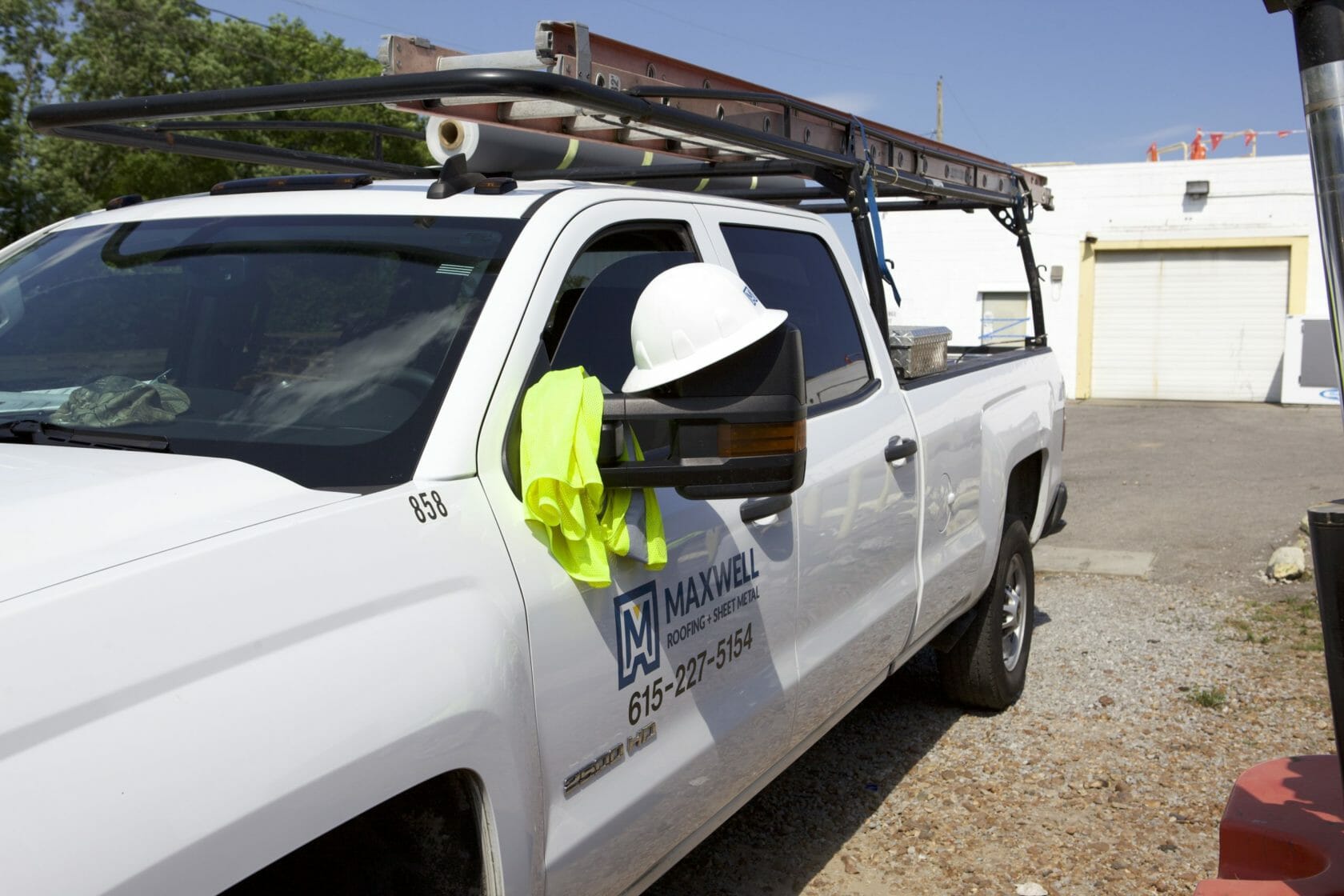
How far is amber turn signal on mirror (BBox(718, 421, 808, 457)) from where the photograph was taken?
2182 millimetres

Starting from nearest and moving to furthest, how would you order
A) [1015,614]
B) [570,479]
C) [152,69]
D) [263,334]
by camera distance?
[570,479] < [263,334] < [1015,614] < [152,69]

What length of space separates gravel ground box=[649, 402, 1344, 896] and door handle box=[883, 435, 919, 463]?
1337mm

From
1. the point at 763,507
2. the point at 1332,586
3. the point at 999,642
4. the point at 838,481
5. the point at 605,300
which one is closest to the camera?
the point at 1332,586

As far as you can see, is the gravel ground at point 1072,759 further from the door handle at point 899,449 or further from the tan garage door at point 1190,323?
the tan garage door at point 1190,323

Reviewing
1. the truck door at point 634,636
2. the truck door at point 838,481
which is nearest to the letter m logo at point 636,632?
the truck door at point 634,636

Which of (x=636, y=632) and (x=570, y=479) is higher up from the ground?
(x=570, y=479)

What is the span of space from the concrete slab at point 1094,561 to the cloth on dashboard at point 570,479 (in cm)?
675

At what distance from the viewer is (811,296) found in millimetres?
3918

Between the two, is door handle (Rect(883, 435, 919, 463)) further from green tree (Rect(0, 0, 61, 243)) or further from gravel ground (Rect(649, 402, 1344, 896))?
green tree (Rect(0, 0, 61, 243))

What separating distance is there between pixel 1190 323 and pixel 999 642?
22214 millimetres

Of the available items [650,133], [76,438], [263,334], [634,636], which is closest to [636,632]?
[634,636]

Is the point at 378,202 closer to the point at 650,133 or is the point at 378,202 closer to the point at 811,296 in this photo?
the point at 650,133

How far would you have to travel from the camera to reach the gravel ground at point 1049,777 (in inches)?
155

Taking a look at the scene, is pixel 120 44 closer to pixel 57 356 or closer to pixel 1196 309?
pixel 1196 309
